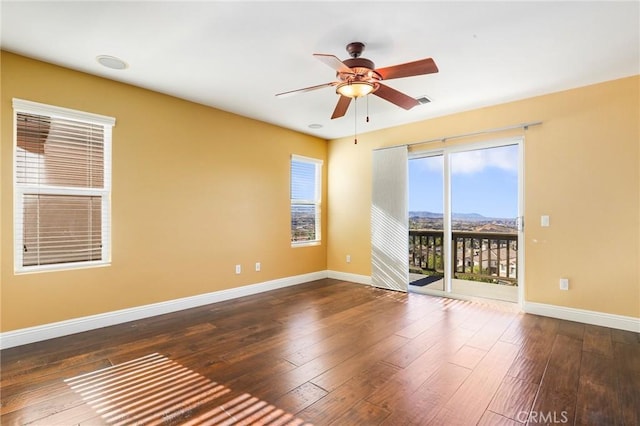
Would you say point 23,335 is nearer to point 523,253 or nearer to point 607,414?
point 607,414

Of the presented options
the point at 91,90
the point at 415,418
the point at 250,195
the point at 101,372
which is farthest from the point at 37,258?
the point at 415,418

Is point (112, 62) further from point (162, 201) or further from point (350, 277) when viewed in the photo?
point (350, 277)

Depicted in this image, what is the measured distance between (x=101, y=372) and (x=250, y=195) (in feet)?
9.38

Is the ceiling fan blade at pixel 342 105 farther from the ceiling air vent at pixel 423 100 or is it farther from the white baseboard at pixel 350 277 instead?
the white baseboard at pixel 350 277

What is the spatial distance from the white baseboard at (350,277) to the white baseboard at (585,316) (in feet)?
7.70

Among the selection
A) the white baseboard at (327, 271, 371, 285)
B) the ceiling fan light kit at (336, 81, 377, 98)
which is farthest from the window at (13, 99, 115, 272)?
the white baseboard at (327, 271, 371, 285)

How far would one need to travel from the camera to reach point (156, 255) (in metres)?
3.76

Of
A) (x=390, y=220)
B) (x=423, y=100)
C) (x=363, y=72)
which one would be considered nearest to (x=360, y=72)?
(x=363, y=72)

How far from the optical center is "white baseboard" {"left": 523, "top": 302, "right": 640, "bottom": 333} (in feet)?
10.8

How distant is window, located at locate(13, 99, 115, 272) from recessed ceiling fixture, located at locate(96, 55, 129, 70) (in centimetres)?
57

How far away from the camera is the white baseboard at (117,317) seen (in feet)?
9.49

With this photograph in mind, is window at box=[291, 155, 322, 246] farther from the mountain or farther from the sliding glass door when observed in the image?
the mountain

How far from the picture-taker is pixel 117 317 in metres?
3.45

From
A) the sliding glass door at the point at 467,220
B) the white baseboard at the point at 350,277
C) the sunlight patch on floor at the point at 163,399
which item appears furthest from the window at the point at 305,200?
the sunlight patch on floor at the point at 163,399
